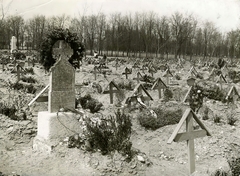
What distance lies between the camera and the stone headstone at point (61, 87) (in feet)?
22.1

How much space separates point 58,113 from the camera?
6.70 metres

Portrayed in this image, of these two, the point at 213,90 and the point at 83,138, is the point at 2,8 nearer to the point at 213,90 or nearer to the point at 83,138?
the point at 83,138

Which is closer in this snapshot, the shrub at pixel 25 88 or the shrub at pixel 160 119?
the shrub at pixel 160 119

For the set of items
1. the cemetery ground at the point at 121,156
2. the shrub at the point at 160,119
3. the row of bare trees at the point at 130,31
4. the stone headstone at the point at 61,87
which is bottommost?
the cemetery ground at the point at 121,156

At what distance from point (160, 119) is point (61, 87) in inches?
119

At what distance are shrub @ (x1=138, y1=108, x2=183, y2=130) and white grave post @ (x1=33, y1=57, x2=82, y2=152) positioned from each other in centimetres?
220

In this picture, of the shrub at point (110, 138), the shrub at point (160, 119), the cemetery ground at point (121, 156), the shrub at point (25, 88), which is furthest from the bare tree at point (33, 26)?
the shrub at point (110, 138)

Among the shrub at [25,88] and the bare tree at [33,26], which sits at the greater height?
the bare tree at [33,26]

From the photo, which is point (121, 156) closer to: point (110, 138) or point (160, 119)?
point (110, 138)

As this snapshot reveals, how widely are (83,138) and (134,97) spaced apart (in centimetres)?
367

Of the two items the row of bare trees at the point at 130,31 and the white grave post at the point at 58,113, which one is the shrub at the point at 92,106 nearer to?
the white grave post at the point at 58,113

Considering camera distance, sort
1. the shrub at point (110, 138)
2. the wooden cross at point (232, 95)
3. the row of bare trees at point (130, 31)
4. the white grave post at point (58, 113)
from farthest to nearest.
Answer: the row of bare trees at point (130, 31) < the wooden cross at point (232, 95) < the white grave post at point (58, 113) < the shrub at point (110, 138)

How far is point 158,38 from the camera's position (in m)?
57.1

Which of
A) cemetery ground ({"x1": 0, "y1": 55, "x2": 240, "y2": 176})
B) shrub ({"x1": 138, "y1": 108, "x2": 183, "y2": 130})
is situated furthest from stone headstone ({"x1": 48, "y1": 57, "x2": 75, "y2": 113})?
shrub ({"x1": 138, "y1": 108, "x2": 183, "y2": 130})
